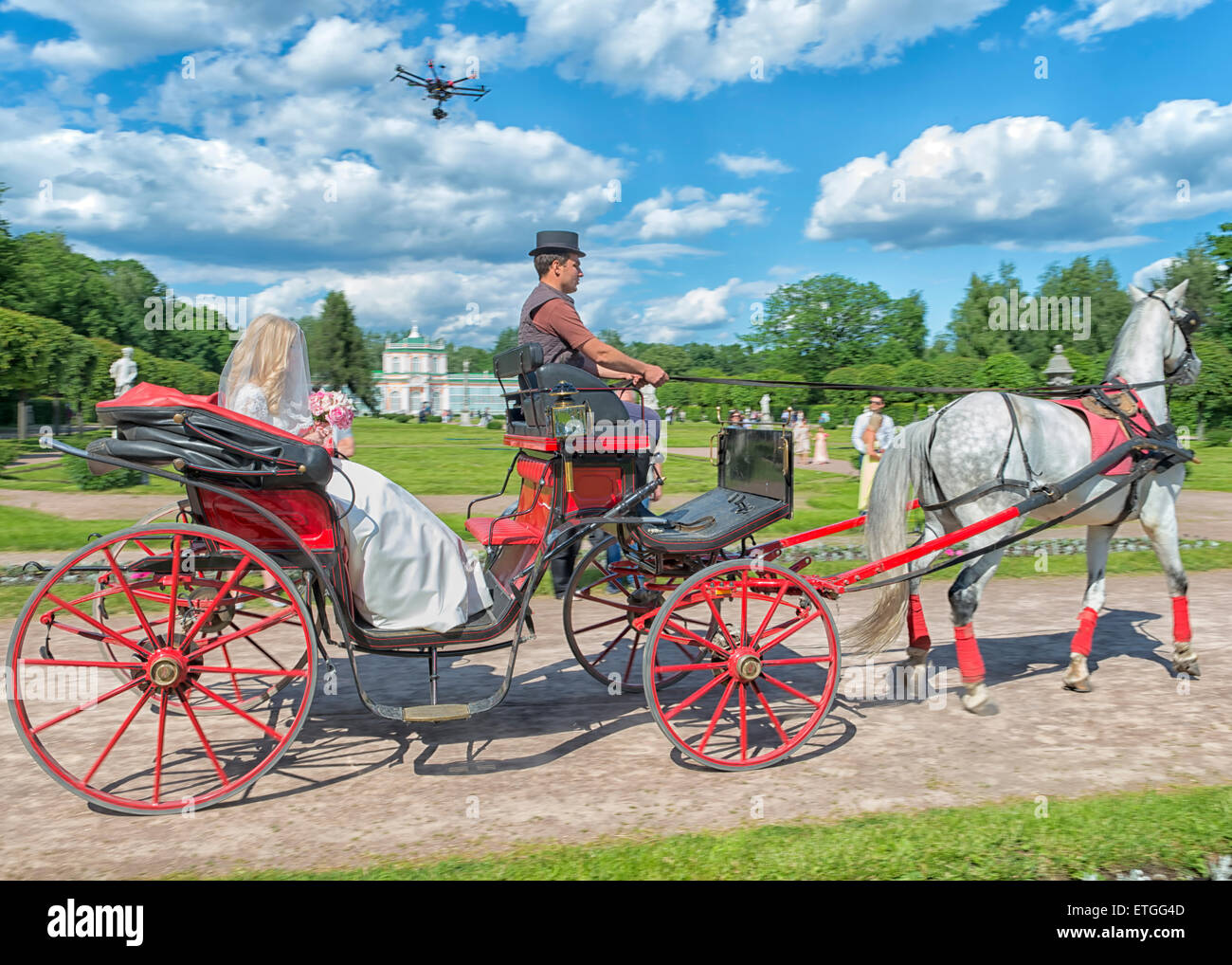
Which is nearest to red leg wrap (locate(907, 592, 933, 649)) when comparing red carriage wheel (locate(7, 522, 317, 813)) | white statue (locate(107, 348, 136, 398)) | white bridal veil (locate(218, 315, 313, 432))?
red carriage wheel (locate(7, 522, 317, 813))

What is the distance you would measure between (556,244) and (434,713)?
2742 millimetres

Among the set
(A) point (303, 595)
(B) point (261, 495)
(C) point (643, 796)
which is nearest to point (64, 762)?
(A) point (303, 595)

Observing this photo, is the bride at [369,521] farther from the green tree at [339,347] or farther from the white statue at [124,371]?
the green tree at [339,347]

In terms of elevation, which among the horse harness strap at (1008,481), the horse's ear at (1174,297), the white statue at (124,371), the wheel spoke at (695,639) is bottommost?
the wheel spoke at (695,639)

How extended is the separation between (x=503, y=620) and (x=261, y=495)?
1293mm

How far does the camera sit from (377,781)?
170 inches

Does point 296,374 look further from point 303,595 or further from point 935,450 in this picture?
point 935,450

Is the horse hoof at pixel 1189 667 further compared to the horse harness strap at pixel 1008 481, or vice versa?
the horse hoof at pixel 1189 667

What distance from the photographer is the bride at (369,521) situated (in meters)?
4.34

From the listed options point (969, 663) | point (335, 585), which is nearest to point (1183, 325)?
point (969, 663)

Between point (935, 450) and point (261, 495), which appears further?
point (935, 450)

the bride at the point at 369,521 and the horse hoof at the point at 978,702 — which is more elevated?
A: the bride at the point at 369,521

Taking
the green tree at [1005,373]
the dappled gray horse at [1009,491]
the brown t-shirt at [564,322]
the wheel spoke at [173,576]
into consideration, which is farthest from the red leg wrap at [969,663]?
the green tree at [1005,373]

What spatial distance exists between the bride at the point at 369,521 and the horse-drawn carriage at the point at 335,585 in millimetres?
113
